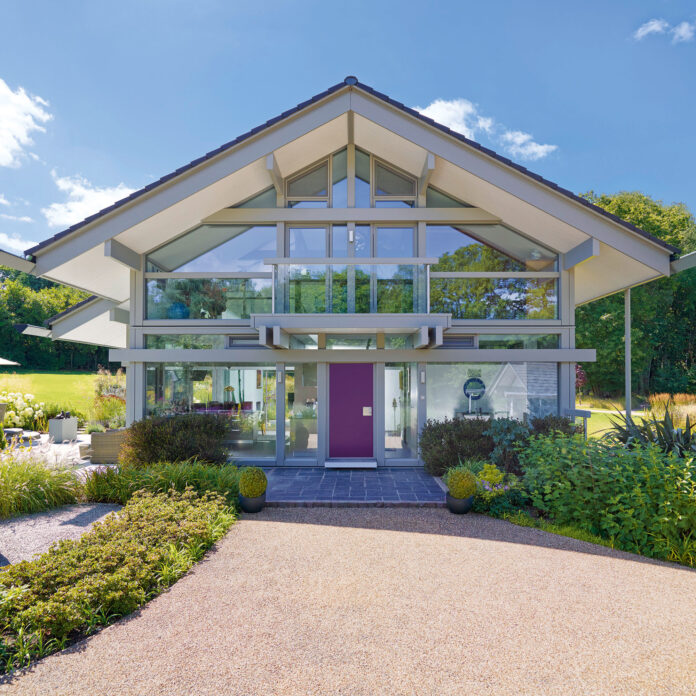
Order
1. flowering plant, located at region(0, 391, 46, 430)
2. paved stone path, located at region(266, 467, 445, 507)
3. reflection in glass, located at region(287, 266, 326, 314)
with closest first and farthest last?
1. paved stone path, located at region(266, 467, 445, 507)
2. reflection in glass, located at region(287, 266, 326, 314)
3. flowering plant, located at region(0, 391, 46, 430)

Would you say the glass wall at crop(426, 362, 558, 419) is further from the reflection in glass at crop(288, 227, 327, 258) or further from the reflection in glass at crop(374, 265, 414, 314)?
the reflection in glass at crop(288, 227, 327, 258)

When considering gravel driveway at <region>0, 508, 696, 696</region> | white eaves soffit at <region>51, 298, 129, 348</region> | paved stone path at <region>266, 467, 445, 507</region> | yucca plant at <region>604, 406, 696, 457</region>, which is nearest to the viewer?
gravel driveway at <region>0, 508, 696, 696</region>

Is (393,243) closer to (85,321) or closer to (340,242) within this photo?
(340,242)

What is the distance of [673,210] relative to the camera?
34000mm

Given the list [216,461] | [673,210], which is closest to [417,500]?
[216,461]

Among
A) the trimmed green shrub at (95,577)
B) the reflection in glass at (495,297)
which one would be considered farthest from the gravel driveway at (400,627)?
the reflection in glass at (495,297)

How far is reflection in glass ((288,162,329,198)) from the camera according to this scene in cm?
1099

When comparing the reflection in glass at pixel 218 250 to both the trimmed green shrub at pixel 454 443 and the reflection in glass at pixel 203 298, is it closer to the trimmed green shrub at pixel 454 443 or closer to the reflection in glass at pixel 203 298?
the reflection in glass at pixel 203 298

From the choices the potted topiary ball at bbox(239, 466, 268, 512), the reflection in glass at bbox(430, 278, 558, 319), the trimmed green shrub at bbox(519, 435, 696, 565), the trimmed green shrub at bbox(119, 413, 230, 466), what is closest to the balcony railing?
the reflection in glass at bbox(430, 278, 558, 319)

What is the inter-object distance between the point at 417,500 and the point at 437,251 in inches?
242

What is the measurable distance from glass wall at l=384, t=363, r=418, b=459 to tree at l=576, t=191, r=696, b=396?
85.1 feet

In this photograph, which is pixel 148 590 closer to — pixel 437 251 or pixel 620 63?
pixel 437 251

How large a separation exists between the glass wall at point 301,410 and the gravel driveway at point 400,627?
4.86m

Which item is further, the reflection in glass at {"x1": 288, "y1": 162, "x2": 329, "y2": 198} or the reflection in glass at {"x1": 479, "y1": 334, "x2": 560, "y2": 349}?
the reflection in glass at {"x1": 288, "y1": 162, "x2": 329, "y2": 198}
